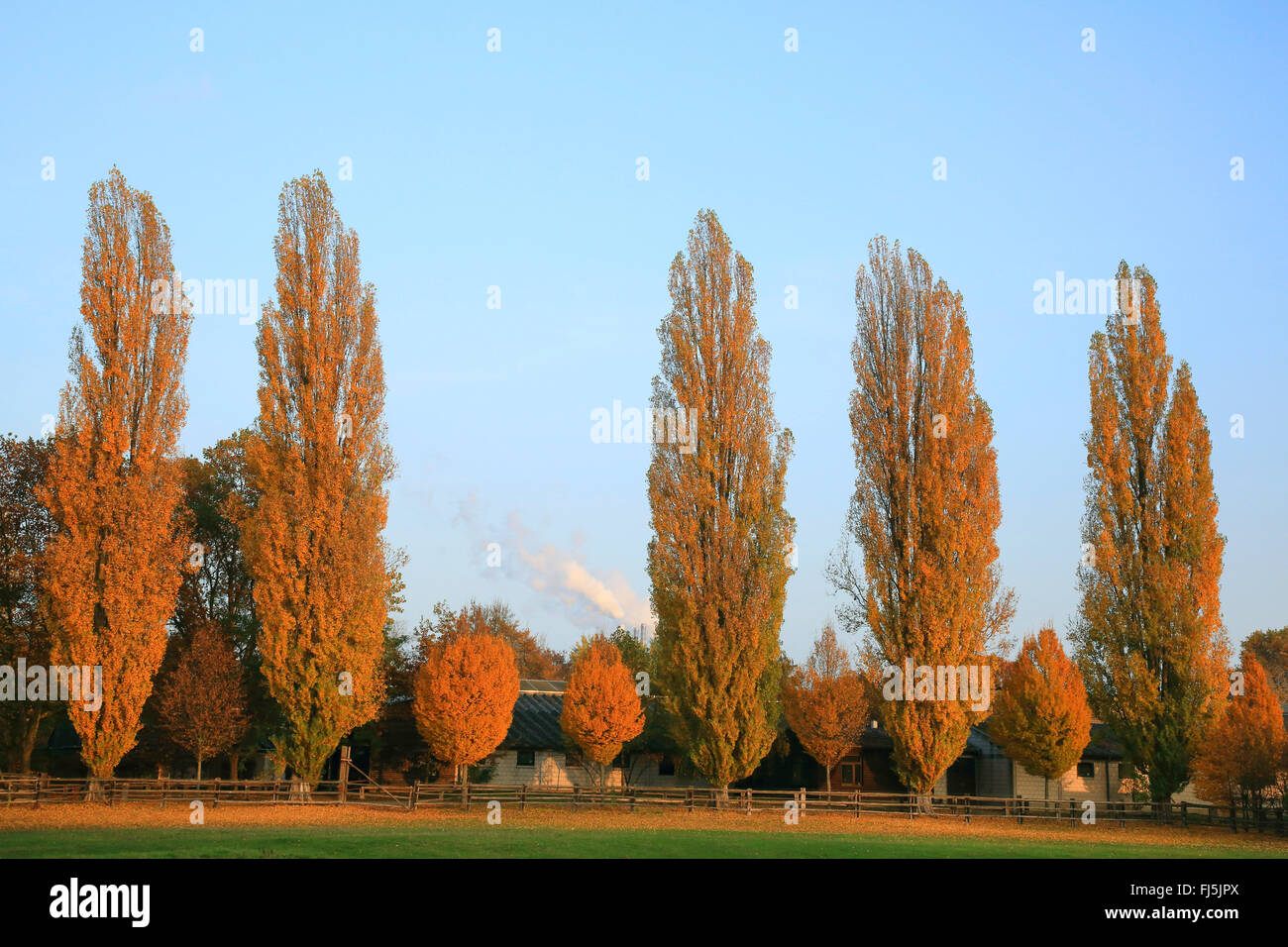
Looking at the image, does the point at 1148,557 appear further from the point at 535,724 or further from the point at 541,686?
the point at 541,686

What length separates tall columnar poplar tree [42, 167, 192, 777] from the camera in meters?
33.9

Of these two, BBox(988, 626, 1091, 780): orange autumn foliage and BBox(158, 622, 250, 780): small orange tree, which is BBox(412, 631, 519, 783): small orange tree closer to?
BBox(158, 622, 250, 780): small orange tree

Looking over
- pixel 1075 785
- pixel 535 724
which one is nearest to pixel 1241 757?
pixel 1075 785

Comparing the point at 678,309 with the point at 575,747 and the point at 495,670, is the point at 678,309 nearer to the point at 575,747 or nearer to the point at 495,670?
the point at 495,670

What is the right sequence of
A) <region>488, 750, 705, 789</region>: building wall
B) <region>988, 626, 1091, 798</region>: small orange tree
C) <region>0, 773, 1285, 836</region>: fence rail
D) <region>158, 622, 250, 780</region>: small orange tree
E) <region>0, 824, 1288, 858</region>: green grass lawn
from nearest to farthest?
<region>0, 824, 1288, 858</region>: green grass lawn, <region>0, 773, 1285, 836</region>: fence rail, <region>158, 622, 250, 780</region>: small orange tree, <region>988, 626, 1091, 798</region>: small orange tree, <region>488, 750, 705, 789</region>: building wall

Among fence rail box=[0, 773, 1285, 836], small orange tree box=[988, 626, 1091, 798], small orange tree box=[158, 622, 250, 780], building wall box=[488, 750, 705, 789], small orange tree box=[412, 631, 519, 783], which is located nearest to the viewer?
fence rail box=[0, 773, 1285, 836]

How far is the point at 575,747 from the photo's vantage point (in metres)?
43.9

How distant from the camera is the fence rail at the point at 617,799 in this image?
32469 millimetres

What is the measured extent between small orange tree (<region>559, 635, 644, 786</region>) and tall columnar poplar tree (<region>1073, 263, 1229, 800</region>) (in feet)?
57.7

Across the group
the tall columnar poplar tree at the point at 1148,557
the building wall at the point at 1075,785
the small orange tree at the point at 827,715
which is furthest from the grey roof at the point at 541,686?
the tall columnar poplar tree at the point at 1148,557

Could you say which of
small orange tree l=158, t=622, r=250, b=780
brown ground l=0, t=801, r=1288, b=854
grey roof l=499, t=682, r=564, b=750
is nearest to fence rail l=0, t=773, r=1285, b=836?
brown ground l=0, t=801, r=1288, b=854

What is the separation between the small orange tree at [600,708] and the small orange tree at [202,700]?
460 inches

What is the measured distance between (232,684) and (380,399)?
1123cm
